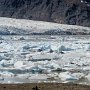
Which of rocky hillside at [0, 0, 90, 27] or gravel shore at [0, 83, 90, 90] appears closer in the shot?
gravel shore at [0, 83, 90, 90]

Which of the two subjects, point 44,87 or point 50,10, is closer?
point 44,87

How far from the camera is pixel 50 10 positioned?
72438 mm

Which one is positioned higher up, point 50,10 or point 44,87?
point 44,87

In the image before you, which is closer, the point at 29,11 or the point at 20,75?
the point at 20,75

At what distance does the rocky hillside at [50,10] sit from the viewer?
6894 cm

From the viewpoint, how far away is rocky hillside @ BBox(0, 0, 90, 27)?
68938mm

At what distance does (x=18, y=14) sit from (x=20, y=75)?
6137 cm

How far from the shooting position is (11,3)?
246ft

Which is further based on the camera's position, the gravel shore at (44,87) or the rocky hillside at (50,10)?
the rocky hillside at (50,10)

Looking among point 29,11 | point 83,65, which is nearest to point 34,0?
point 29,11

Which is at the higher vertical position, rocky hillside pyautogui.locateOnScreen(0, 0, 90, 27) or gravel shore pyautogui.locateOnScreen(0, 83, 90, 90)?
gravel shore pyautogui.locateOnScreen(0, 83, 90, 90)

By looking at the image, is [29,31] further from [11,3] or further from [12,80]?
[12,80]

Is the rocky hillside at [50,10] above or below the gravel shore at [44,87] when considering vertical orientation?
below

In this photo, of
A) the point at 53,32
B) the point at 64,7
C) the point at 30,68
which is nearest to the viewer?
the point at 30,68
